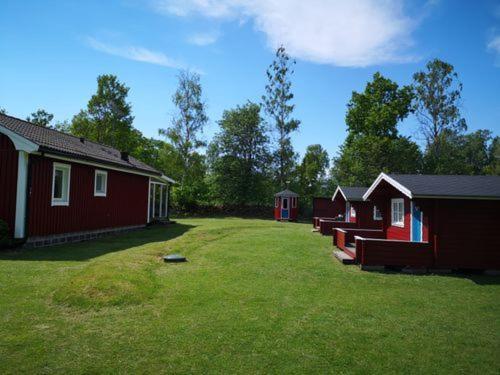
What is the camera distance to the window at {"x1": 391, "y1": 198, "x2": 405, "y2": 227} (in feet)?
41.8

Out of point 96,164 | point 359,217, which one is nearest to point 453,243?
point 359,217

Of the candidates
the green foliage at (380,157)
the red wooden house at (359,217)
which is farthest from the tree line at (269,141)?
the red wooden house at (359,217)

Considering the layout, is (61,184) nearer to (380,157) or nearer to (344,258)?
(344,258)

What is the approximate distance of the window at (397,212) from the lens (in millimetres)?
12747

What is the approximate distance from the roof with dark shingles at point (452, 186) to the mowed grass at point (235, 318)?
7.37ft

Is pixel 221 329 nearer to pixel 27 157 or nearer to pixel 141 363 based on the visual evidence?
pixel 141 363

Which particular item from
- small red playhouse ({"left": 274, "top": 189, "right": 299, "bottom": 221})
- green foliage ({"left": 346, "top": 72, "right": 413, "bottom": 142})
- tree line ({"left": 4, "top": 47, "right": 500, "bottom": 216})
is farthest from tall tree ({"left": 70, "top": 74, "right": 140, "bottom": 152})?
green foliage ({"left": 346, "top": 72, "right": 413, "bottom": 142})

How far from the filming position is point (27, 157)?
10.8 metres

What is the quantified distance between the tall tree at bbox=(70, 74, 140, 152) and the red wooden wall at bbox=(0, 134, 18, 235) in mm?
29914

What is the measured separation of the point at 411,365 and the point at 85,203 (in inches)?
498

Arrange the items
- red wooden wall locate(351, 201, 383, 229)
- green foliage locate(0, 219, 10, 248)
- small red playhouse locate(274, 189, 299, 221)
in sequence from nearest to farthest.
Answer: green foliage locate(0, 219, 10, 248) → red wooden wall locate(351, 201, 383, 229) → small red playhouse locate(274, 189, 299, 221)

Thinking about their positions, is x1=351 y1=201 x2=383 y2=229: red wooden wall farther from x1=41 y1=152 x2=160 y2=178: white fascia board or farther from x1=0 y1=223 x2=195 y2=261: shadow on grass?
x1=41 y1=152 x2=160 y2=178: white fascia board

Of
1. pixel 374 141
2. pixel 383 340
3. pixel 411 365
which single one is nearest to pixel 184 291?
pixel 383 340

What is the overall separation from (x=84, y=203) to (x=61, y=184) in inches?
53.5
